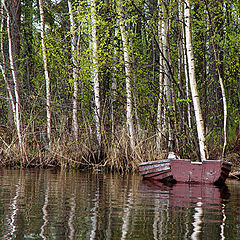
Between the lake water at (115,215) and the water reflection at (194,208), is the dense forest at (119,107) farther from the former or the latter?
the lake water at (115,215)

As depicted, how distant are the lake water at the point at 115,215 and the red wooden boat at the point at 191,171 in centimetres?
215

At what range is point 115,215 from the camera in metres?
4.71

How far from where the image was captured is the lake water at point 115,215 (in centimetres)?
369

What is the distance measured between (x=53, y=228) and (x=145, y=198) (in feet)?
9.34

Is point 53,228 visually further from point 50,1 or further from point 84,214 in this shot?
point 50,1

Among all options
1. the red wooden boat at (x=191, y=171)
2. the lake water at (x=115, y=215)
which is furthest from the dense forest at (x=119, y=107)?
the lake water at (x=115, y=215)

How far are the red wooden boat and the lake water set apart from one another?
2.15 meters

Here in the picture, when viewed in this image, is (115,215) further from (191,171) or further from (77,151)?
(77,151)

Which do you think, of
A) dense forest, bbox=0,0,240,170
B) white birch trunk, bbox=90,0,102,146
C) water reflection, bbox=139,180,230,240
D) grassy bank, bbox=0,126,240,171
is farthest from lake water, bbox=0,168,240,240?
white birch trunk, bbox=90,0,102,146

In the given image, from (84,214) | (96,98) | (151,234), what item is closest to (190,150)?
(96,98)

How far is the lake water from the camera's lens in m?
3.69

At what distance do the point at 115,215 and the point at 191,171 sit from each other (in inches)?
201

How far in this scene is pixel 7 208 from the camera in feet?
16.5

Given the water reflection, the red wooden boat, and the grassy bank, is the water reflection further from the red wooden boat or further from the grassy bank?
the grassy bank
